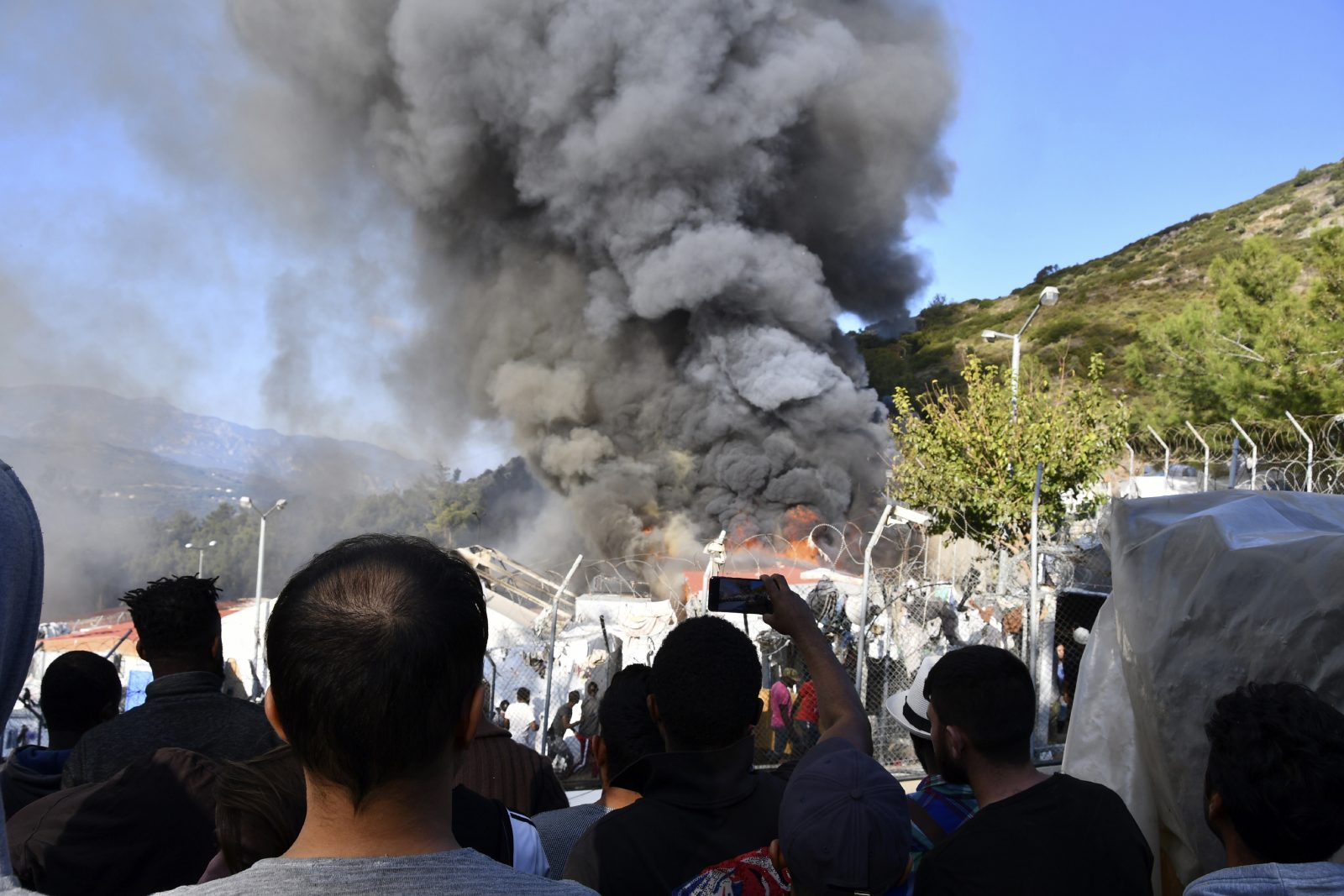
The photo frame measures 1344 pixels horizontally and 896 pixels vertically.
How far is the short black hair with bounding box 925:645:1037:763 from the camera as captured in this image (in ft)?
7.43

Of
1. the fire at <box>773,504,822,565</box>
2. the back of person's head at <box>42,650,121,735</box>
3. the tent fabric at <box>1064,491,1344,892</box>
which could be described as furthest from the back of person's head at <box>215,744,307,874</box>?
the fire at <box>773,504,822,565</box>

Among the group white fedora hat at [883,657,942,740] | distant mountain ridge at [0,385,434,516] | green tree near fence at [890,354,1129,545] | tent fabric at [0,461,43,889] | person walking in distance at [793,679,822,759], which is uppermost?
distant mountain ridge at [0,385,434,516]

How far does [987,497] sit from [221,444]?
4586 centimetres

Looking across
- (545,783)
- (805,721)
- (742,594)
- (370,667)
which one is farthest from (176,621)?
(805,721)

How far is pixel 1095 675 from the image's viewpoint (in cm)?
279

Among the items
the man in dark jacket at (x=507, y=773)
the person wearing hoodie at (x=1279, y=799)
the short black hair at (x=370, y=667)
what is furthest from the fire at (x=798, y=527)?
the short black hair at (x=370, y=667)

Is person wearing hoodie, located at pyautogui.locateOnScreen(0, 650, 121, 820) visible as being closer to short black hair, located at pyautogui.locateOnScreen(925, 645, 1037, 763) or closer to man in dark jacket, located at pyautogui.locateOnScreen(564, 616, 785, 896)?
man in dark jacket, located at pyautogui.locateOnScreen(564, 616, 785, 896)

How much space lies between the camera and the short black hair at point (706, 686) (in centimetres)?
203

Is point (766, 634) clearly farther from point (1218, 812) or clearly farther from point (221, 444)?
point (221, 444)

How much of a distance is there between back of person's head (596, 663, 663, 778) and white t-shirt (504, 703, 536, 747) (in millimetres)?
Answer: 6205

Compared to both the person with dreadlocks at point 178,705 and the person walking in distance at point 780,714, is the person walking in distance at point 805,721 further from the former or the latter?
the person with dreadlocks at point 178,705

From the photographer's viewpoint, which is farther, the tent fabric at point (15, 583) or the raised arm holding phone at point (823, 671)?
the raised arm holding phone at point (823, 671)

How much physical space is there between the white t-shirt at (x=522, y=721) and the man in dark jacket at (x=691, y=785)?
6769mm

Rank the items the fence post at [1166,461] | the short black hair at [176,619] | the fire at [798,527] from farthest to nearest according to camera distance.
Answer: the fire at [798,527], the fence post at [1166,461], the short black hair at [176,619]
